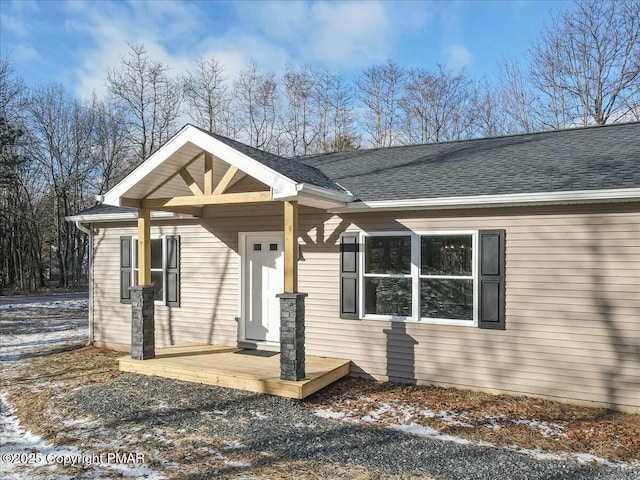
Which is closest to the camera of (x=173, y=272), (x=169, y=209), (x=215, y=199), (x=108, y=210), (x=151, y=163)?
(x=215, y=199)

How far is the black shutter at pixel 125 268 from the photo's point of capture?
8.70 meters

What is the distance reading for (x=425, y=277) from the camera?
6.21 m

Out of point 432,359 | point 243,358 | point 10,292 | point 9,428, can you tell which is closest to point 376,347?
point 432,359

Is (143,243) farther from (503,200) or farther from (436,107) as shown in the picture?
(436,107)

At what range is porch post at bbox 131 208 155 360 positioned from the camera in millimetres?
6789

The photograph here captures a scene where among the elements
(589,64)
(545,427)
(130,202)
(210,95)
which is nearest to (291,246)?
(130,202)

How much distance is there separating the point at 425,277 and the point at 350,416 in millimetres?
2142

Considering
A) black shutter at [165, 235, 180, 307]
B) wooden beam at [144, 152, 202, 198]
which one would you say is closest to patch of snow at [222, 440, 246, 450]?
wooden beam at [144, 152, 202, 198]

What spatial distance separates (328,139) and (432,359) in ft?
60.9

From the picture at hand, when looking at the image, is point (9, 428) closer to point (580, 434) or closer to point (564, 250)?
point (580, 434)

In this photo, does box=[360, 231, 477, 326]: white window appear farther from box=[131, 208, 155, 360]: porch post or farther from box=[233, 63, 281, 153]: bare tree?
box=[233, 63, 281, 153]: bare tree

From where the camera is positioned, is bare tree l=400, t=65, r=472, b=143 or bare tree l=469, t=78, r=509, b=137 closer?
bare tree l=469, t=78, r=509, b=137

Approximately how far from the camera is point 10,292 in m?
22.4

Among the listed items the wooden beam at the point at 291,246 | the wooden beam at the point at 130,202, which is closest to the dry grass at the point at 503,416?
the wooden beam at the point at 291,246
